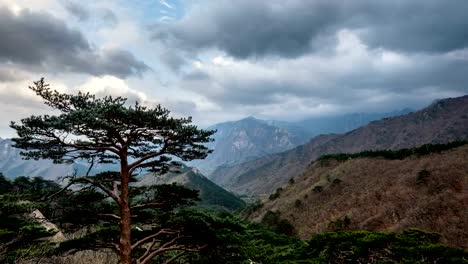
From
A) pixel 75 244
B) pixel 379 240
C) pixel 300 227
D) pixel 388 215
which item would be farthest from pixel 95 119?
pixel 300 227

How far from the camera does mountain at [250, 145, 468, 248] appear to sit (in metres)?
51.6

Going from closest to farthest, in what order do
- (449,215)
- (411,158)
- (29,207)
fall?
(29,207), (449,215), (411,158)

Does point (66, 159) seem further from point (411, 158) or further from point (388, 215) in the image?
point (411, 158)

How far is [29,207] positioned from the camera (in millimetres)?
11578

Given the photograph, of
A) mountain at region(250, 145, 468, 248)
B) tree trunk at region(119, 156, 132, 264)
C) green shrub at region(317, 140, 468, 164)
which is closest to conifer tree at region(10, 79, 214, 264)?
tree trunk at region(119, 156, 132, 264)

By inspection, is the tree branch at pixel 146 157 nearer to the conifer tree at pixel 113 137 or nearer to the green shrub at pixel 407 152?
the conifer tree at pixel 113 137

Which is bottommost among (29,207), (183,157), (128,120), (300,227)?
(300,227)

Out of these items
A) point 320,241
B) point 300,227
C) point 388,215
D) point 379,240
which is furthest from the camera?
point 300,227

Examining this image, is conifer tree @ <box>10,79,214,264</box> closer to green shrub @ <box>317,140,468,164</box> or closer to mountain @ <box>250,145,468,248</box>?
mountain @ <box>250,145,468,248</box>

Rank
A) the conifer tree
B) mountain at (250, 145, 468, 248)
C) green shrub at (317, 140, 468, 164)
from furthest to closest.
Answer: green shrub at (317, 140, 468, 164) < mountain at (250, 145, 468, 248) < the conifer tree

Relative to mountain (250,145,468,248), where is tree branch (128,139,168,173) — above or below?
above

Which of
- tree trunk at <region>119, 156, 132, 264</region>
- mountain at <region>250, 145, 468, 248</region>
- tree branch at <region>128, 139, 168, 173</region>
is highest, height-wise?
tree branch at <region>128, 139, 168, 173</region>

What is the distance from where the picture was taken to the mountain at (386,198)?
5162 centimetres

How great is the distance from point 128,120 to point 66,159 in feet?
9.75
